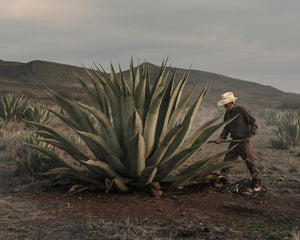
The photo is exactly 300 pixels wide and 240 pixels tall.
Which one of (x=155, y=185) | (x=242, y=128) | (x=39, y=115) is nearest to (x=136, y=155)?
(x=155, y=185)

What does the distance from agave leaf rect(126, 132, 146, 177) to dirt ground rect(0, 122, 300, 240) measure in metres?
0.38

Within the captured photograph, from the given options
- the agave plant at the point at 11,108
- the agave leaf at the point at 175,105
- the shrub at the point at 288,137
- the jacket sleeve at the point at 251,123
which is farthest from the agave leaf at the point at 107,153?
the agave plant at the point at 11,108

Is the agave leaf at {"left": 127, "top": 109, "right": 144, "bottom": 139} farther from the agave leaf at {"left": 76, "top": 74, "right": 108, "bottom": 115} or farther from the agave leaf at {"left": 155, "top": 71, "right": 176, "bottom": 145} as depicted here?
the agave leaf at {"left": 76, "top": 74, "right": 108, "bottom": 115}

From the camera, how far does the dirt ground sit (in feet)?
11.6

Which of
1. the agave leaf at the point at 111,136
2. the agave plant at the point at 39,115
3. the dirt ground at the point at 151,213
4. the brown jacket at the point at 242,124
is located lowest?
the dirt ground at the point at 151,213

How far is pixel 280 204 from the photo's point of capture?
4.73 meters

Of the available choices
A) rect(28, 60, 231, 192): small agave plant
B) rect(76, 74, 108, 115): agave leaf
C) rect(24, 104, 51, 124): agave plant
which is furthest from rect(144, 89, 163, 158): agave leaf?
rect(24, 104, 51, 124): agave plant

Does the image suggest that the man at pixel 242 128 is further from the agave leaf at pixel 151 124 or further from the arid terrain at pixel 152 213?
the agave leaf at pixel 151 124

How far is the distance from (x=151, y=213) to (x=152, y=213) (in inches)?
0.5

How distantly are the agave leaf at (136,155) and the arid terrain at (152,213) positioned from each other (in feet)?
1.26

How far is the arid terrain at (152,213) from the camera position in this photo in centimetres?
355

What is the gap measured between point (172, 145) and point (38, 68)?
209 feet

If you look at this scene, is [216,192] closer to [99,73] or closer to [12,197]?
[99,73]

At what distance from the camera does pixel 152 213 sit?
4.18m
